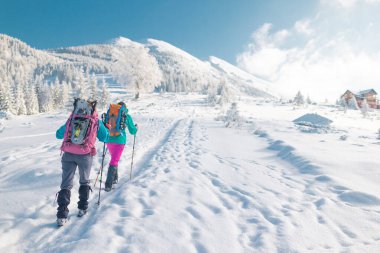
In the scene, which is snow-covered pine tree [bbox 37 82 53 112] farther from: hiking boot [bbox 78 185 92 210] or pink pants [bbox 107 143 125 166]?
hiking boot [bbox 78 185 92 210]

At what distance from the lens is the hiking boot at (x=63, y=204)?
458 centimetres

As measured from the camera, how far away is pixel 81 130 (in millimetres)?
4820

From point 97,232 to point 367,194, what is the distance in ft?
18.8

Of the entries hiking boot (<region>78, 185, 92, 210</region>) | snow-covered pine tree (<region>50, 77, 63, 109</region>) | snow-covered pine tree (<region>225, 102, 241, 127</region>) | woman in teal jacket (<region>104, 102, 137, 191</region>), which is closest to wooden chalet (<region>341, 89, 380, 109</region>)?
snow-covered pine tree (<region>225, 102, 241, 127</region>)

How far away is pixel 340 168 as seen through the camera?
8.01m

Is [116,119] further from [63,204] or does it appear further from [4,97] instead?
[4,97]

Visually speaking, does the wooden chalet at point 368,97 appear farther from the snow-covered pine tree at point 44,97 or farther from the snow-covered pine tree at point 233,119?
the snow-covered pine tree at point 44,97

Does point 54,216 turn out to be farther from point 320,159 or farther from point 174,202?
point 320,159

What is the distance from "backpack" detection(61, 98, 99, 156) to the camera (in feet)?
15.6

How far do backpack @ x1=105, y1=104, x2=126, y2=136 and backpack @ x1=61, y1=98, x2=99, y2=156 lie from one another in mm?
1749

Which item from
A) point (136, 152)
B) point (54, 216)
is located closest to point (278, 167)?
point (136, 152)

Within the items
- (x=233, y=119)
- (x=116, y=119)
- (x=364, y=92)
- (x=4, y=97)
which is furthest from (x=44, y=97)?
(x=364, y=92)

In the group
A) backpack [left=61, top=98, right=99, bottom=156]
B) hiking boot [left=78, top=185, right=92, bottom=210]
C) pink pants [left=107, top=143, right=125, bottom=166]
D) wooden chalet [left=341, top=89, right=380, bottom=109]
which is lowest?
hiking boot [left=78, top=185, right=92, bottom=210]

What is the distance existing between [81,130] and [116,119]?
2.08m
